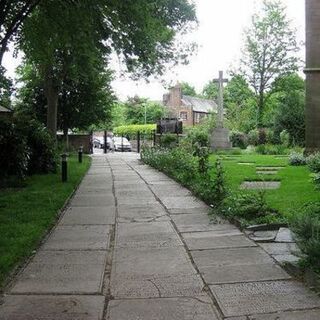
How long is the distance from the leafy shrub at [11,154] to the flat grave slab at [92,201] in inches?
133

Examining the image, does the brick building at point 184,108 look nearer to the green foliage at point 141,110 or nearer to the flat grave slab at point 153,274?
the green foliage at point 141,110

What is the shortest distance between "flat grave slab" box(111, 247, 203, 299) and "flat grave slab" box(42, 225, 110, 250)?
20.7 inches

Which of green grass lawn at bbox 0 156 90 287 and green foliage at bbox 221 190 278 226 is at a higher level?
green foliage at bbox 221 190 278 226

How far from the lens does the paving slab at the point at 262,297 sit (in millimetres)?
4324

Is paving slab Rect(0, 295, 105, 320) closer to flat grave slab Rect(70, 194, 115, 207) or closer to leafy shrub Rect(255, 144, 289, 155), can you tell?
flat grave slab Rect(70, 194, 115, 207)

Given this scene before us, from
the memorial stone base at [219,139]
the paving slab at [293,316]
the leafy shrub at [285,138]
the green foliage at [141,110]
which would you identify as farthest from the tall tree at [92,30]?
the green foliage at [141,110]

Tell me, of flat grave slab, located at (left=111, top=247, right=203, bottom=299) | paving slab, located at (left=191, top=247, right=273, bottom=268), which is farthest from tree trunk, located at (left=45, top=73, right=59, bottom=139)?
paving slab, located at (left=191, top=247, right=273, bottom=268)

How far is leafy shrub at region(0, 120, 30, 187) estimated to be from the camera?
571 inches

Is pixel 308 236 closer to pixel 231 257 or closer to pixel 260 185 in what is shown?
pixel 231 257

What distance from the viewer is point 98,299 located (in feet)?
15.1

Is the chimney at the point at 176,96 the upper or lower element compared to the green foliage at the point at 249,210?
upper

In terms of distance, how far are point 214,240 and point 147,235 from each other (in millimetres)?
1001

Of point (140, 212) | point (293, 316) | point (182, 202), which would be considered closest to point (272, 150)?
point (182, 202)

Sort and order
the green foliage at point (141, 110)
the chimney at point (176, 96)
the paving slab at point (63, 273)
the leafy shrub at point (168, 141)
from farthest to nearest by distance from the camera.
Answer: the chimney at point (176, 96)
the green foliage at point (141, 110)
the leafy shrub at point (168, 141)
the paving slab at point (63, 273)
